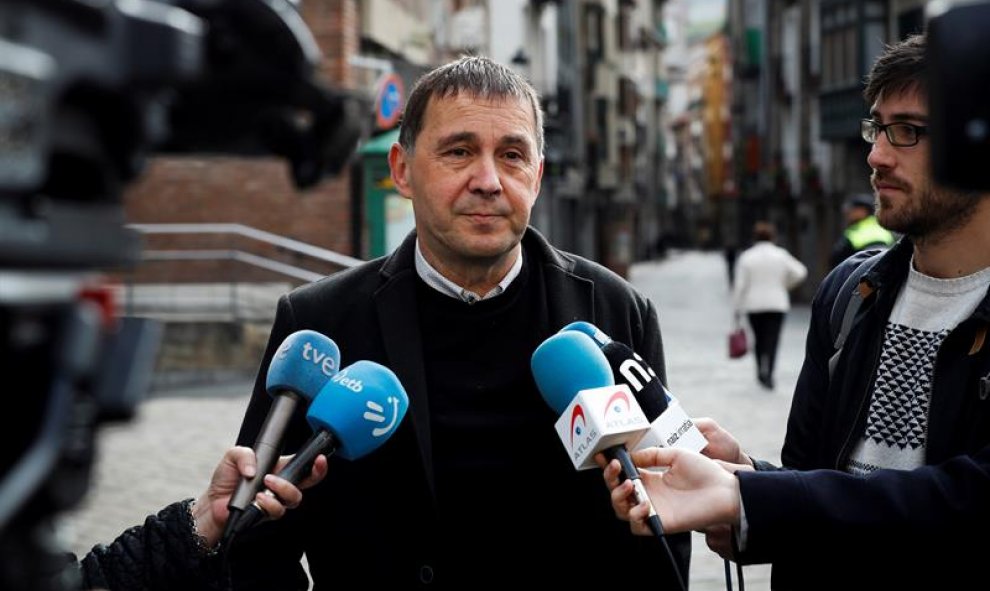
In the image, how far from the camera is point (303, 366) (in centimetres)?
283

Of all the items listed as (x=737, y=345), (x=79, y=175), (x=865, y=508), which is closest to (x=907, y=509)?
(x=865, y=508)

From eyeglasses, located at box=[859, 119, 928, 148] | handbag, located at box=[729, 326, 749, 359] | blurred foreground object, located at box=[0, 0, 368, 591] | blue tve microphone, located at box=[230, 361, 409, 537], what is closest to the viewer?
blurred foreground object, located at box=[0, 0, 368, 591]

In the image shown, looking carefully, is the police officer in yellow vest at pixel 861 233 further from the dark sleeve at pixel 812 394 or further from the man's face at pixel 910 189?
the man's face at pixel 910 189

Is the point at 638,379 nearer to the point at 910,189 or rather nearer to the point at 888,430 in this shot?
the point at 888,430

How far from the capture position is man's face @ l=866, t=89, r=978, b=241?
302 cm

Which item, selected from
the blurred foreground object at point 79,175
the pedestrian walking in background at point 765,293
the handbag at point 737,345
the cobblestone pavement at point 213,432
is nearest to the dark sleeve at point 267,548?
the cobblestone pavement at point 213,432

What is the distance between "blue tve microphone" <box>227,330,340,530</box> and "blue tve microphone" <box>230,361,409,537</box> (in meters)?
0.03

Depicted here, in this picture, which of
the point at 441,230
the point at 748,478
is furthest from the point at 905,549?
the point at 441,230

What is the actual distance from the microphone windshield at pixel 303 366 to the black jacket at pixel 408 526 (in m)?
0.41

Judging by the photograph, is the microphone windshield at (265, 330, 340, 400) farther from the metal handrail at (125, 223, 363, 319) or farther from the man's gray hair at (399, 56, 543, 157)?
the metal handrail at (125, 223, 363, 319)

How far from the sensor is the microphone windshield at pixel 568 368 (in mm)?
2902

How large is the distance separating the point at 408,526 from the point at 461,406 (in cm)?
29

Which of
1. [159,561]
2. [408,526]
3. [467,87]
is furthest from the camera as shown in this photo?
[467,87]

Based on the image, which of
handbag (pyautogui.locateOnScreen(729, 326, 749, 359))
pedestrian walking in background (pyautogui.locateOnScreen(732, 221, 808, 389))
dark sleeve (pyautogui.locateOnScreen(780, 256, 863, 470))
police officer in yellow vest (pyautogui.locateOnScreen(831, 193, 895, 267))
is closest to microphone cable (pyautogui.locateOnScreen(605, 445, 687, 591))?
dark sleeve (pyautogui.locateOnScreen(780, 256, 863, 470))
